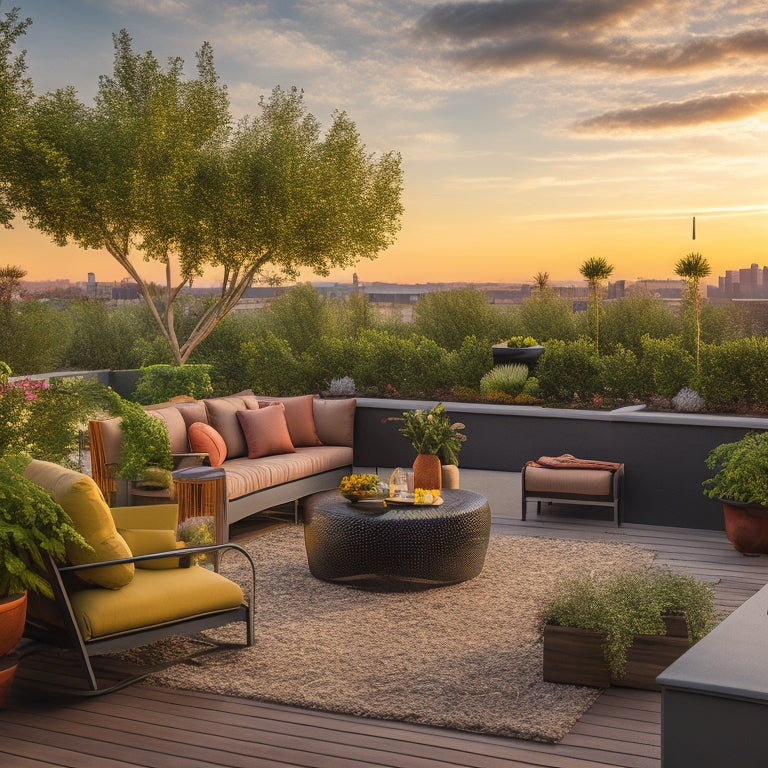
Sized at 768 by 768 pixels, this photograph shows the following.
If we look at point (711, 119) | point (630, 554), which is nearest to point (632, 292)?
point (711, 119)

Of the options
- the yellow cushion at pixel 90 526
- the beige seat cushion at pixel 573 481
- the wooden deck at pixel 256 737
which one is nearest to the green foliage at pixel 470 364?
the beige seat cushion at pixel 573 481

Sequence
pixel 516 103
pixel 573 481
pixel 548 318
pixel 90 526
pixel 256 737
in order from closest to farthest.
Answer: pixel 256 737, pixel 90 526, pixel 573 481, pixel 516 103, pixel 548 318

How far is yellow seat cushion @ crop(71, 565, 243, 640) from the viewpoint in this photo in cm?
430

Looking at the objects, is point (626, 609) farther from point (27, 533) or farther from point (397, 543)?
point (27, 533)

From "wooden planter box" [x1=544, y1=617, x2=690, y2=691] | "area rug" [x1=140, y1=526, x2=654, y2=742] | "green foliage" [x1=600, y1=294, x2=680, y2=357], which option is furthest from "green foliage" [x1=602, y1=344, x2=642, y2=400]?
"wooden planter box" [x1=544, y1=617, x2=690, y2=691]

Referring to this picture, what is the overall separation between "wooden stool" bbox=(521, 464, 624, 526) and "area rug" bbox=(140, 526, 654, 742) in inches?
47.2

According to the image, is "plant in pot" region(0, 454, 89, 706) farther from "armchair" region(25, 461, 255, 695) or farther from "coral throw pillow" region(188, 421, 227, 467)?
"coral throw pillow" region(188, 421, 227, 467)

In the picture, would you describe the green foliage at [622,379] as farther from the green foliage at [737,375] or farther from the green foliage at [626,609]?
the green foliage at [626,609]

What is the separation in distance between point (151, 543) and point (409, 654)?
1.41m

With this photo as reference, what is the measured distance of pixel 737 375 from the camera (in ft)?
31.7

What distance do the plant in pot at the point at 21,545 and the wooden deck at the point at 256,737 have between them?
0.35m

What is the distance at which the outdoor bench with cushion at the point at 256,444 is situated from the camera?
7020mm

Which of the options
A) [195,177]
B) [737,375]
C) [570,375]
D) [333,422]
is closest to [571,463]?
[570,375]

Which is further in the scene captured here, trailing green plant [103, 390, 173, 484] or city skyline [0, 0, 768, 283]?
city skyline [0, 0, 768, 283]
